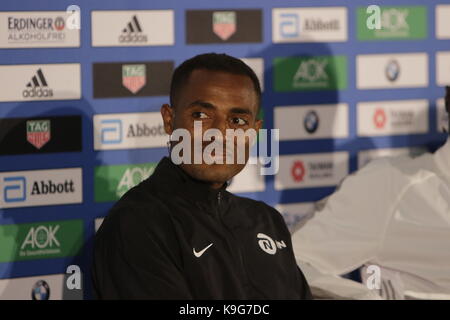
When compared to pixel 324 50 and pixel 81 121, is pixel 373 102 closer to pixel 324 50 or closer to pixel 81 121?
pixel 324 50

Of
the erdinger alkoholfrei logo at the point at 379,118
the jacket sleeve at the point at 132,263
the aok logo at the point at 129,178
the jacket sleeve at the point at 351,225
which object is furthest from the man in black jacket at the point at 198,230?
the erdinger alkoholfrei logo at the point at 379,118

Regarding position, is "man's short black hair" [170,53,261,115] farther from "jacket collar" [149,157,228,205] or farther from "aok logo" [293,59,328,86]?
"aok logo" [293,59,328,86]

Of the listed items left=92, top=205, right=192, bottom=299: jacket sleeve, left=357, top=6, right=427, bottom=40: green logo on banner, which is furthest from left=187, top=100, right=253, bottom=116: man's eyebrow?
left=357, top=6, right=427, bottom=40: green logo on banner

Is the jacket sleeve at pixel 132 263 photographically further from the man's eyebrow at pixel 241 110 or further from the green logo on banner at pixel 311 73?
the green logo on banner at pixel 311 73

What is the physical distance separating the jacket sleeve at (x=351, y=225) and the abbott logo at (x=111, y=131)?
0.63m

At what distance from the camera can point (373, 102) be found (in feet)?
9.20

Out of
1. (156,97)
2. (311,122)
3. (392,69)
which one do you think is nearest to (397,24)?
(392,69)

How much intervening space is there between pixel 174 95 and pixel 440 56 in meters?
1.50

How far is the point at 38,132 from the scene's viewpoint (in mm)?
2355

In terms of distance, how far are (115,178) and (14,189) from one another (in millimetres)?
314

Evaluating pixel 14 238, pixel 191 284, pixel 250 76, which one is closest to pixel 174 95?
pixel 250 76

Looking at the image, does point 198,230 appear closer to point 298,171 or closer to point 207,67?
point 207,67

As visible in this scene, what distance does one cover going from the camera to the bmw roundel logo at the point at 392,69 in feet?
9.25

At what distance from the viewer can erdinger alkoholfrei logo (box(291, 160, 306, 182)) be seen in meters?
2.70
